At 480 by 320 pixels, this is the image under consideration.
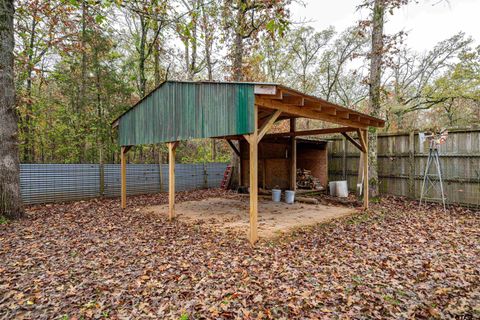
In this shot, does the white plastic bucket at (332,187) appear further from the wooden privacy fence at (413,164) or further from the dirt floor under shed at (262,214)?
the dirt floor under shed at (262,214)

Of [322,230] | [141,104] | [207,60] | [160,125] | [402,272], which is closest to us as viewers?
[402,272]

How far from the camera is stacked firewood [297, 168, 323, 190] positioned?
945 centimetres

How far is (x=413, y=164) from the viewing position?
7559mm

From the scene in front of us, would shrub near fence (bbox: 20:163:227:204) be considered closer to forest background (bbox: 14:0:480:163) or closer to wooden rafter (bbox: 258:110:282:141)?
forest background (bbox: 14:0:480:163)

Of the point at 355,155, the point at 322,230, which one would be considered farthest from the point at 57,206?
the point at 355,155

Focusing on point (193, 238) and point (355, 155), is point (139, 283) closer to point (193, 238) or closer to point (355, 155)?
point (193, 238)

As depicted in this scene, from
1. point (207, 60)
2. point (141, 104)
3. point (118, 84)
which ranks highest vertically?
point (207, 60)

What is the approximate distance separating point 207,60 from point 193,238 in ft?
38.1

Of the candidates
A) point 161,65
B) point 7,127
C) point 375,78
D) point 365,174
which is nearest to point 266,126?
point 365,174

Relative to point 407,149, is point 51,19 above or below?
above

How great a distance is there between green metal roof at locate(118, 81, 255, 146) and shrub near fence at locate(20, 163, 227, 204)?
181cm

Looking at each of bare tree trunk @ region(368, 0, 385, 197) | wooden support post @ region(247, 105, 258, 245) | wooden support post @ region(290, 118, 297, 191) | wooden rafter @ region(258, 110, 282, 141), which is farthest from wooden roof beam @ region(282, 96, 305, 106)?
bare tree trunk @ region(368, 0, 385, 197)

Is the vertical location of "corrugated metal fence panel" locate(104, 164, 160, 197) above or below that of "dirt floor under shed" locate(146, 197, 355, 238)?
above

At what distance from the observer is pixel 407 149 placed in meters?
7.75
